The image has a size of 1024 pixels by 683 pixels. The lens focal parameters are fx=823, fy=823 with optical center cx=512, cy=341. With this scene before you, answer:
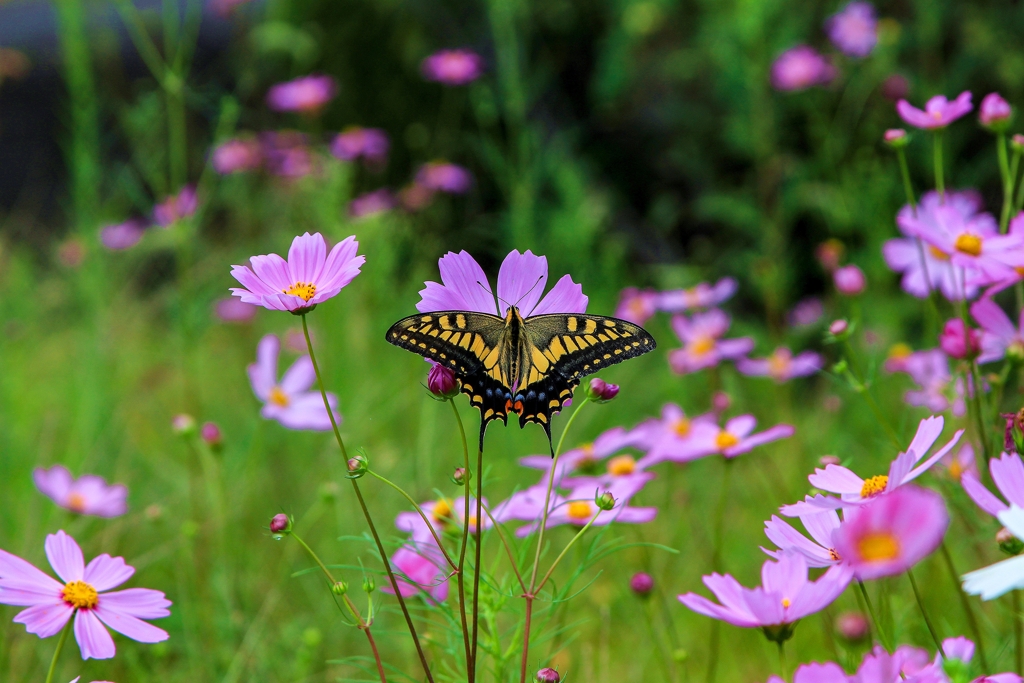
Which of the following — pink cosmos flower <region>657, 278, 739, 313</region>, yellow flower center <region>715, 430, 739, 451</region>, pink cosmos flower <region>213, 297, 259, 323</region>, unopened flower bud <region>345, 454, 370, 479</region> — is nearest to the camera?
unopened flower bud <region>345, 454, 370, 479</region>

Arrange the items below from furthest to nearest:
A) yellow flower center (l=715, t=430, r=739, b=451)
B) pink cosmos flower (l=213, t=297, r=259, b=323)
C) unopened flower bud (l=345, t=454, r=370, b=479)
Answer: pink cosmos flower (l=213, t=297, r=259, b=323) → yellow flower center (l=715, t=430, r=739, b=451) → unopened flower bud (l=345, t=454, r=370, b=479)

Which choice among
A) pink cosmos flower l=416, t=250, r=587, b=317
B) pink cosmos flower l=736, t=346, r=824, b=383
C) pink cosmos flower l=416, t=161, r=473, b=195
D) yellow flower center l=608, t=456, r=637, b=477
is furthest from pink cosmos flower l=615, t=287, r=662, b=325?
pink cosmos flower l=416, t=161, r=473, b=195

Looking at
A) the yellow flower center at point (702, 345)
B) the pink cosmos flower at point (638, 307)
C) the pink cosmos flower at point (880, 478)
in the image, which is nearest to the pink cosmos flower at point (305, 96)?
the pink cosmos flower at point (638, 307)

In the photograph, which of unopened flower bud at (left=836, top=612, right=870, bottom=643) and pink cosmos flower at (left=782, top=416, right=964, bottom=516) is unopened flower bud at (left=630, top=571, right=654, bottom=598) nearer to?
pink cosmos flower at (left=782, top=416, right=964, bottom=516)

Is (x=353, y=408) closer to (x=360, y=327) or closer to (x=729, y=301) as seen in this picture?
(x=360, y=327)

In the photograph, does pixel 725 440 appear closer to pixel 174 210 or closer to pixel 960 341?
pixel 960 341
